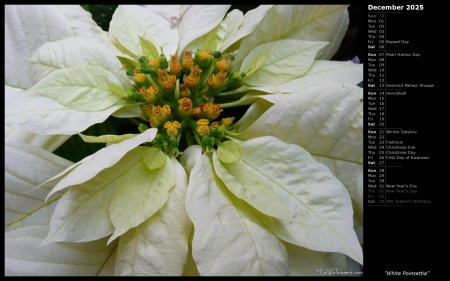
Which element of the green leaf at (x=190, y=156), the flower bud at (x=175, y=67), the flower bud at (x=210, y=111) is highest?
the flower bud at (x=175, y=67)

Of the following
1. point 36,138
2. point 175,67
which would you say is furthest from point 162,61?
point 36,138

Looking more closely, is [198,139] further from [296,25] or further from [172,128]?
[296,25]

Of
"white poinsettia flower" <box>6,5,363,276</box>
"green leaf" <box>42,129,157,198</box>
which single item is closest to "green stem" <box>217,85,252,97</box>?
"white poinsettia flower" <box>6,5,363,276</box>

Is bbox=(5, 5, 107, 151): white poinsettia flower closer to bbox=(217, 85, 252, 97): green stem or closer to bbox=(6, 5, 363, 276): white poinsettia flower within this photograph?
bbox=(6, 5, 363, 276): white poinsettia flower

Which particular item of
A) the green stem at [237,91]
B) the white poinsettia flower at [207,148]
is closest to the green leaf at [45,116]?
the white poinsettia flower at [207,148]

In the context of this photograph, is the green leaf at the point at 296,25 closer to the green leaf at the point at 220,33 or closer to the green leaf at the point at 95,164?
the green leaf at the point at 220,33

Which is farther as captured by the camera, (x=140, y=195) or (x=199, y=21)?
(x=199, y=21)
